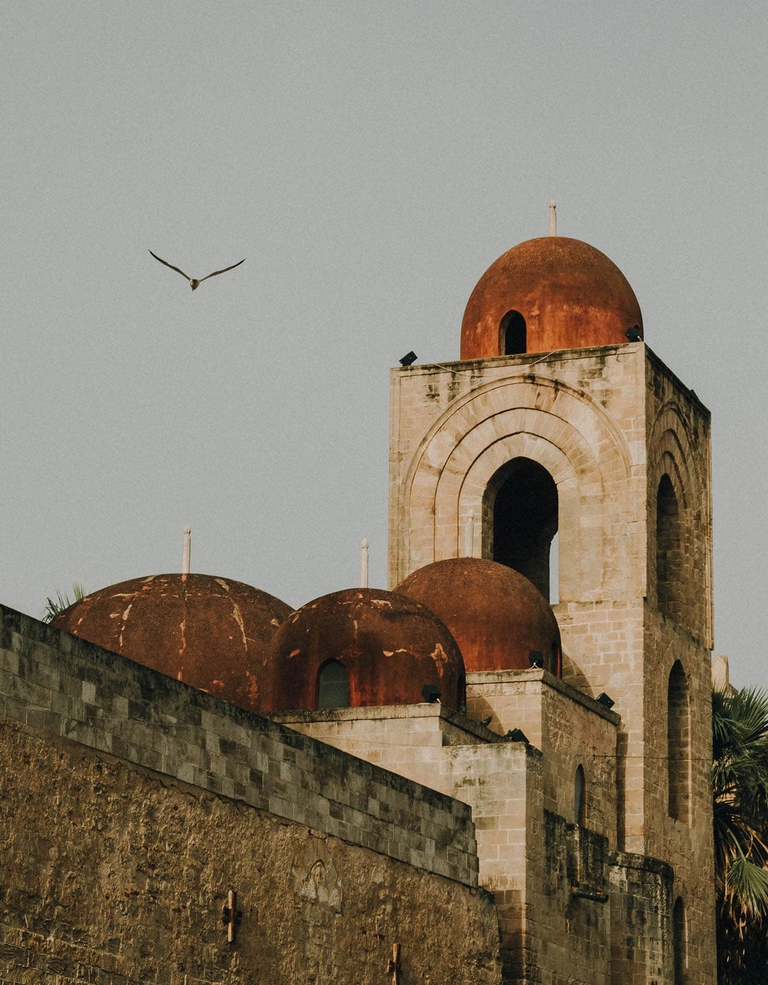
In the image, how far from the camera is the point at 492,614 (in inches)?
951

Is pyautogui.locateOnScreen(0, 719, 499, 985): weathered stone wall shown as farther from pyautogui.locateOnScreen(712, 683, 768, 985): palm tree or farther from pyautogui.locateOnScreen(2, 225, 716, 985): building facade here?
pyautogui.locateOnScreen(712, 683, 768, 985): palm tree

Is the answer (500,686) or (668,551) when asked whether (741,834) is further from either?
(500,686)

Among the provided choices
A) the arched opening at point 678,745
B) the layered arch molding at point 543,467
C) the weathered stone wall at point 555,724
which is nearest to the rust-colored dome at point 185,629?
the weathered stone wall at point 555,724

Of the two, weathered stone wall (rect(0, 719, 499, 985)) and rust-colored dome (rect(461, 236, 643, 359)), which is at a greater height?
rust-colored dome (rect(461, 236, 643, 359))

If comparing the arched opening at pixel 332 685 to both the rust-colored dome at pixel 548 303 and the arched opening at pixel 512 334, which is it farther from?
the arched opening at pixel 512 334

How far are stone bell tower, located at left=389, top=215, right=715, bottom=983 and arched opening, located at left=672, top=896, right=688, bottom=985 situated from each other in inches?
1.1

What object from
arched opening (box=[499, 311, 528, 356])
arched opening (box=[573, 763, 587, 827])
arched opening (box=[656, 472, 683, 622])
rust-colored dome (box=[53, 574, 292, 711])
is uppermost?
arched opening (box=[499, 311, 528, 356])

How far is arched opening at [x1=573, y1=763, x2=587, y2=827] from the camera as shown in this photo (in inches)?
944

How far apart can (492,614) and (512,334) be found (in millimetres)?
6124

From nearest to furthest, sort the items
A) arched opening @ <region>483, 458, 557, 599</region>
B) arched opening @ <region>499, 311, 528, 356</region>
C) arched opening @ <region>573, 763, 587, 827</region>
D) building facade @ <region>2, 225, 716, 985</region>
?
building facade @ <region>2, 225, 716, 985</region> < arched opening @ <region>573, 763, 587, 827</region> < arched opening @ <region>499, 311, 528, 356</region> < arched opening @ <region>483, 458, 557, 599</region>

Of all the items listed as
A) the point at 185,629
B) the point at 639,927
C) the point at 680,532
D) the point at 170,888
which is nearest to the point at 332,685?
the point at 185,629

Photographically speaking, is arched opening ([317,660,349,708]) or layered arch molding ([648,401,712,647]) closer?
arched opening ([317,660,349,708])

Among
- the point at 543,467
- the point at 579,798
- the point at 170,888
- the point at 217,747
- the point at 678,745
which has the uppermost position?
the point at 543,467

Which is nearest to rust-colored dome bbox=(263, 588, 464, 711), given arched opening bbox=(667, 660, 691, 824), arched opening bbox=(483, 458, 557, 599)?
arched opening bbox=(667, 660, 691, 824)
